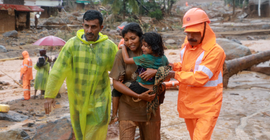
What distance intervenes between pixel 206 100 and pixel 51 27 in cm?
2414

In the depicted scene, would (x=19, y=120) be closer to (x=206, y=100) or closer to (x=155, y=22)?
(x=206, y=100)

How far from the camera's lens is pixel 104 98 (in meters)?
3.24

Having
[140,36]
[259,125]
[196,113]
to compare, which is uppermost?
[140,36]

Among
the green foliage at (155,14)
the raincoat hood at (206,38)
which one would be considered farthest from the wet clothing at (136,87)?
the green foliage at (155,14)

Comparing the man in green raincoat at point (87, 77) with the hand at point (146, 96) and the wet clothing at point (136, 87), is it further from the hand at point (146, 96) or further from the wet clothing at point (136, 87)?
the hand at point (146, 96)

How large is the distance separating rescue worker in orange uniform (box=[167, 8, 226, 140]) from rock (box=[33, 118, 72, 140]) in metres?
2.27

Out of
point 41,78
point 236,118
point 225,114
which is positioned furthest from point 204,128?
point 41,78

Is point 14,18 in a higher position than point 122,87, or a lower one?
higher

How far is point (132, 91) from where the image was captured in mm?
2660

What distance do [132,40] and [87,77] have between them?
31.8 inches

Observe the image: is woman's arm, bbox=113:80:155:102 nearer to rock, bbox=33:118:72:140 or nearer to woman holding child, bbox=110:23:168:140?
woman holding child, bbox=110:23:168:140

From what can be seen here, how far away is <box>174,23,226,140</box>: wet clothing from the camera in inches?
105

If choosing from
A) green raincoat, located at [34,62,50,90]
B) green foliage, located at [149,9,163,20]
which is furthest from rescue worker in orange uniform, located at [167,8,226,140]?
green foliage, located at [149,9,163,20]

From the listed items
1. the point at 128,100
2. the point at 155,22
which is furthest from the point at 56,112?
the point at 155,22
